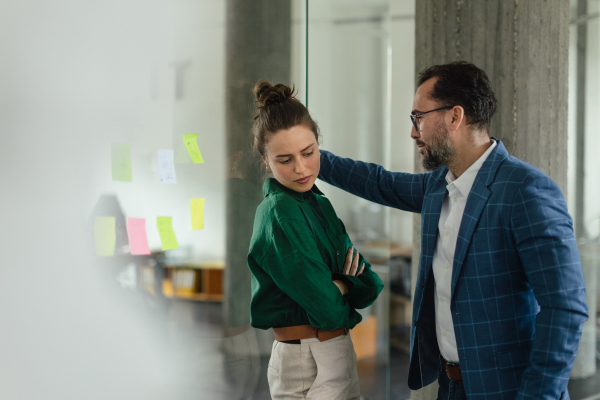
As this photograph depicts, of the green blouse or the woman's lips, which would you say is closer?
the green blouse

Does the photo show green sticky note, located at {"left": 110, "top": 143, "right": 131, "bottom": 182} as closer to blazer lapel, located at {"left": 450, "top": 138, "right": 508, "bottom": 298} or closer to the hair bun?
the hair bun

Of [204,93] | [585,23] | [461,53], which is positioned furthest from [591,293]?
[204,93]

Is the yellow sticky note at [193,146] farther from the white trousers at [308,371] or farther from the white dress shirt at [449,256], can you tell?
the white dress shirt at [449,256]

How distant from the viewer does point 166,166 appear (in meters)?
1.62

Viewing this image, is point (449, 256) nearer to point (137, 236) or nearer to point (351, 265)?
point (351, 265)

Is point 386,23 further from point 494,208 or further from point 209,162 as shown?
point 494,208

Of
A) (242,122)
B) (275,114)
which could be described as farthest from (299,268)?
(242,122)

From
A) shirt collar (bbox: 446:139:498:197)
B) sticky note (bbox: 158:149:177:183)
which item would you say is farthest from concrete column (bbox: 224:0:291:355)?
shirt collar (bbox: 446:139:498:197)

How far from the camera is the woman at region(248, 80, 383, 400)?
124 cm

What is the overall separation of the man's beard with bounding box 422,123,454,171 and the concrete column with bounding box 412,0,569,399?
73cm

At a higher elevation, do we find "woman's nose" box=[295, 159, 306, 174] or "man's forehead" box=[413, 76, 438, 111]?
"man's forehead" box=[413, 76, 438, 111]

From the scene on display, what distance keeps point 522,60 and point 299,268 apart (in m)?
1.53

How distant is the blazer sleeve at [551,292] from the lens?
44.8 inches

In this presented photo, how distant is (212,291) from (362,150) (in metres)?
1.60
